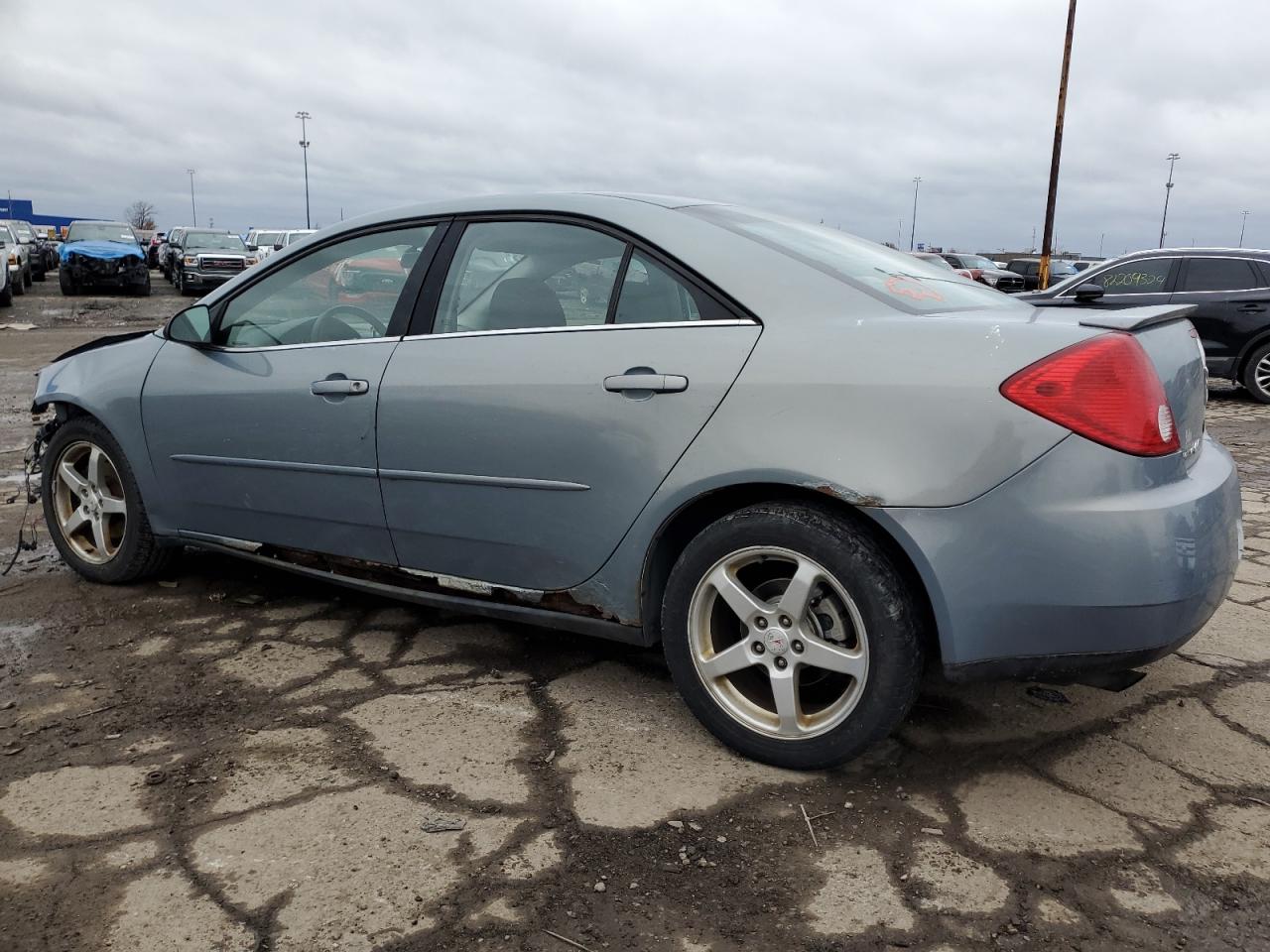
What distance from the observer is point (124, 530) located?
4055mm

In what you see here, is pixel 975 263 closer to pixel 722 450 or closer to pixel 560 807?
pixel 722 450

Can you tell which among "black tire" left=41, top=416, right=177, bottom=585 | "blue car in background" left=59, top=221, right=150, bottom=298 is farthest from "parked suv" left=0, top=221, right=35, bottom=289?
"black tire" left=41, top=416, right=177, bottom=585

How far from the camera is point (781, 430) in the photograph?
250 cm

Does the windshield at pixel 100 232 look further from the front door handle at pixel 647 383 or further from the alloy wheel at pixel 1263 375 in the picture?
the front door handle at pixel 647 383

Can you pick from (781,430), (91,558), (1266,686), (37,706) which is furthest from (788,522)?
(91,558)

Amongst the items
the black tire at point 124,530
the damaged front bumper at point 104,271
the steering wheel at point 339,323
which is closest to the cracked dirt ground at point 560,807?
the black tire at point 124,530

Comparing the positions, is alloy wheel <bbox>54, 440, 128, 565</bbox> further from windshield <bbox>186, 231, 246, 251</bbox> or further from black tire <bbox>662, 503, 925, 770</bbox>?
windshield <bbox>186, 231, 246, 251</bbox>

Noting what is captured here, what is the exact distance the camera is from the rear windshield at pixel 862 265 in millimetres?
2736

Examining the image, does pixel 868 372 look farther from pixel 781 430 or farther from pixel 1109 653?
pixel 1109 653

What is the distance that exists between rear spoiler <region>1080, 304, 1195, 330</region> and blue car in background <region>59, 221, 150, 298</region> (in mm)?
25609

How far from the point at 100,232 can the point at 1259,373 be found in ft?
83.4

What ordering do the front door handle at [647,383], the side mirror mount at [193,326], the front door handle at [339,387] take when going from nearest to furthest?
the front door handle at [647,383] → the front door handle at [339,387] → the side mirror mount at [193,326]

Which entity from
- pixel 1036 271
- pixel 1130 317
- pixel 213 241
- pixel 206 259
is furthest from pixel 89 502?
pixel 1036 271

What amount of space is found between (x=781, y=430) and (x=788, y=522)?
0.22 meters
